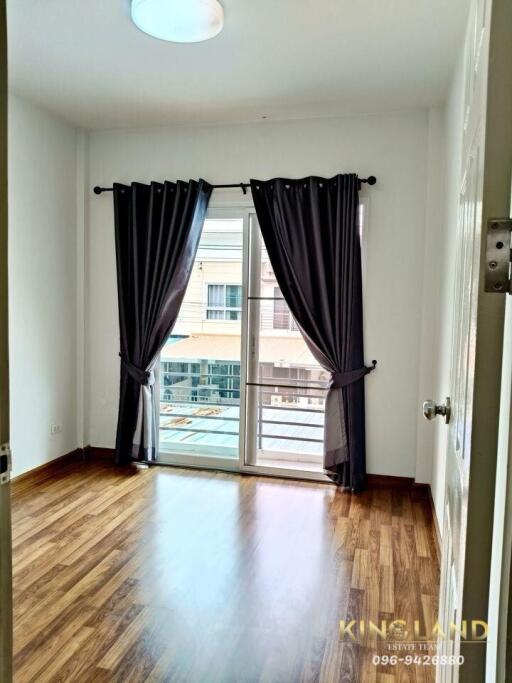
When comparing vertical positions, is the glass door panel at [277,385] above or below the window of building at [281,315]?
below

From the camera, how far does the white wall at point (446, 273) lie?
2805 mm

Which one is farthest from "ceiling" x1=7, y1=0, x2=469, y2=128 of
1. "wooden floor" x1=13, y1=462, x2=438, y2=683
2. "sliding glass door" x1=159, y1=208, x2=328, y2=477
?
"wooden floor" x1=13, y1=462, x2=438, y2=683

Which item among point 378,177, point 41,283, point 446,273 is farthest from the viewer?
point 41,283

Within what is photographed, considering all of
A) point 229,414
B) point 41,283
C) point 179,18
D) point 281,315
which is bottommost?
point 229,414

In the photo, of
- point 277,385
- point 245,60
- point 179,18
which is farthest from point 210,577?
point 245,60

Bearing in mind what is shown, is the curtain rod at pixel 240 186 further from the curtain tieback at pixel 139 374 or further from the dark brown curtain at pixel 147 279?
the curtain tieback at pixel 139 374

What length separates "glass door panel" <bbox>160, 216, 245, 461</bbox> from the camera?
4.22 m

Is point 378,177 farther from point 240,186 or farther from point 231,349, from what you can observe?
point 231,349

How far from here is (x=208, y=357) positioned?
436cm

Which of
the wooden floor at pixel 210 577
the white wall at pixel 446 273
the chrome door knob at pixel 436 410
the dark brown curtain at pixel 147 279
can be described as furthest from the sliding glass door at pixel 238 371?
the chrome door knob at pixel 436 410

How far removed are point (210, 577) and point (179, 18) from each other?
8.83 ft

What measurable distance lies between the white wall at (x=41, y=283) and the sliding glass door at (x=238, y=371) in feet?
2.78

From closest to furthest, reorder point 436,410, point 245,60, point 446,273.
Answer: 1. point 436,410
2. point 245,60
3. point 446,273

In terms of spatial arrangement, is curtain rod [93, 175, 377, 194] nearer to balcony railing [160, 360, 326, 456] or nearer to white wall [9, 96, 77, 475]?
white wall [9, 96, 77, 475]
